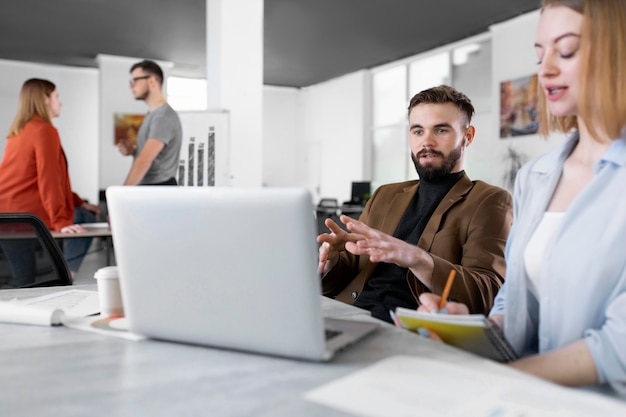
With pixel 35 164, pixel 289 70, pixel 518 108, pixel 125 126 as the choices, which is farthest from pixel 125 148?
pixel 289 70

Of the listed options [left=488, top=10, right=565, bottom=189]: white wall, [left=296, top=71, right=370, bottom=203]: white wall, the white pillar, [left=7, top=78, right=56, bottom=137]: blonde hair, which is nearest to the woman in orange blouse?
[left=7, top=78, right=56, bottom=137]: blonde hair

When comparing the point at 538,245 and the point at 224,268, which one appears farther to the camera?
the point at 538,245

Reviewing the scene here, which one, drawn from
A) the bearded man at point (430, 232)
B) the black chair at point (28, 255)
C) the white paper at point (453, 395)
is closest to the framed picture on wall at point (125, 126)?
the black chair at point (28, 255)

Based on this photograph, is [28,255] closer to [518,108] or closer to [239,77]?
[239,77]

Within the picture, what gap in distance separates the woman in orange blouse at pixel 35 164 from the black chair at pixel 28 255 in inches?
29.0

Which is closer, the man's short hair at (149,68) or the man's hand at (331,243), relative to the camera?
the man's hand at (331,243)

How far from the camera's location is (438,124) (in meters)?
2.08

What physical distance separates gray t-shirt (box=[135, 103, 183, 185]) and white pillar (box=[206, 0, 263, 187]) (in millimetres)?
974

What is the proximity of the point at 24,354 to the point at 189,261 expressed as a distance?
332mm

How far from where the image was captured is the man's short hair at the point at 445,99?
2.08 m

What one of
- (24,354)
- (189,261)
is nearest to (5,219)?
(24,354)

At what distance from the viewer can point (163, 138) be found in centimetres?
→ 378

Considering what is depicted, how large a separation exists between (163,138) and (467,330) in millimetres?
3090

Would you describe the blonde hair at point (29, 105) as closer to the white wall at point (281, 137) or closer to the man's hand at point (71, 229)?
the man's hand at point (71, 229)
